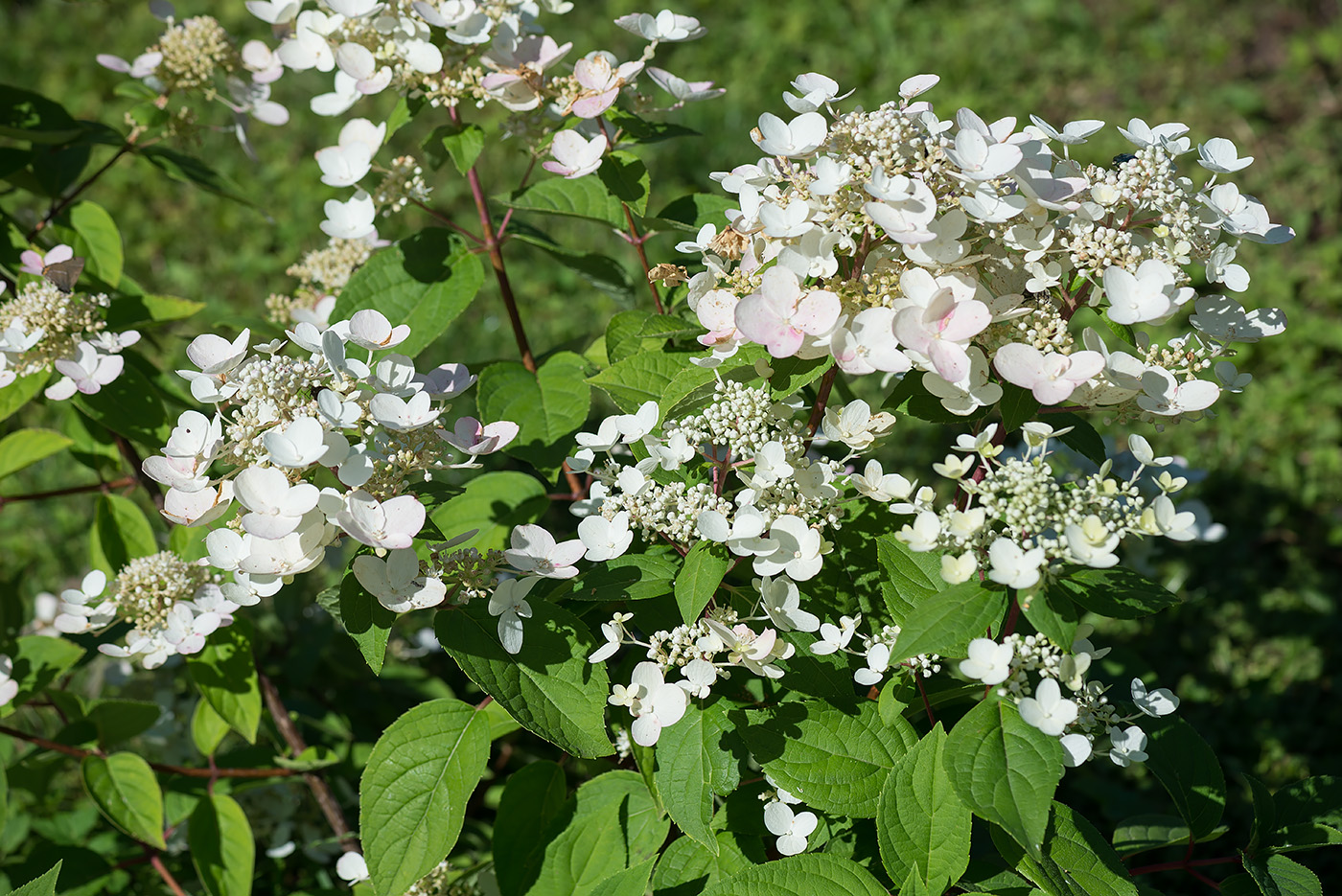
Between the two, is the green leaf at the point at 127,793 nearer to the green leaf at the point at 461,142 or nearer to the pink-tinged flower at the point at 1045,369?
the green leaf at the point at 461,142

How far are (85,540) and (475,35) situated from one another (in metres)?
2.84

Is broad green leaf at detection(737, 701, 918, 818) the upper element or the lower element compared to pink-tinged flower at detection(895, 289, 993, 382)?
lower

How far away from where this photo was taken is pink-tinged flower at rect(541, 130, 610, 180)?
164 cm

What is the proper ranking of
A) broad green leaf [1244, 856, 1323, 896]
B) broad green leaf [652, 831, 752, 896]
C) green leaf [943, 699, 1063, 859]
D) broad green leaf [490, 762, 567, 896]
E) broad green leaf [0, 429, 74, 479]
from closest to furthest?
1. green leaf [943, 699, 1063, 859]
2. broad green leaf [1244, 856, 1323, 896]
3. broad green leaf [652, 831, 752, 896]
4. broad green leaf [490, 762, 567, 896]
5. broad green leaf [0, 429, 74, 479]

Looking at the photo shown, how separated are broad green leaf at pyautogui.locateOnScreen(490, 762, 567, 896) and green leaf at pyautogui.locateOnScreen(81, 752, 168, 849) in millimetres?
639

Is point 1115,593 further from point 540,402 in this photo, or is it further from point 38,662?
point 38,662

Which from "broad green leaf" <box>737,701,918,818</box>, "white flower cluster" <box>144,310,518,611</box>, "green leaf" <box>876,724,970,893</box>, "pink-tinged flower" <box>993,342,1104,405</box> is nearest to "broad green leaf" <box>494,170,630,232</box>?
"white flower cluster" <box>144,310,518,611</box>

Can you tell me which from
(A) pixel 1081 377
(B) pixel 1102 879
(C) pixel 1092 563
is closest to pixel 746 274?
(A) pixel 1081 377

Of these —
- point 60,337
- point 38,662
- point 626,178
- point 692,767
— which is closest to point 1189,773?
point 692,767

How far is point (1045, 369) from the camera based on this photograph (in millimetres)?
1261

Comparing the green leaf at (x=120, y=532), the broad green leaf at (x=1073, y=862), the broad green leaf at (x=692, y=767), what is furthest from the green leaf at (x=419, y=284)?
the broad green leaf at (x=1073, y=862)

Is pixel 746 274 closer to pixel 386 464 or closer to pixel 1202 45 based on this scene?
pixel 386 464

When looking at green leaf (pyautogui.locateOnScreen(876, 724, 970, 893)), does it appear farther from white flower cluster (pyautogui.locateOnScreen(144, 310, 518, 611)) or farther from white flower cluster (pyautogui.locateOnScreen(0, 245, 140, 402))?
white flower cluster (pyautogui.locateOnScreen(0, 245, 140, 402))

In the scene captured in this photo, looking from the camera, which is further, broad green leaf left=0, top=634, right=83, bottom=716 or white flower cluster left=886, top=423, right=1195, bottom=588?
broad green leaf left=0, top=634, right=83, bottom=716
